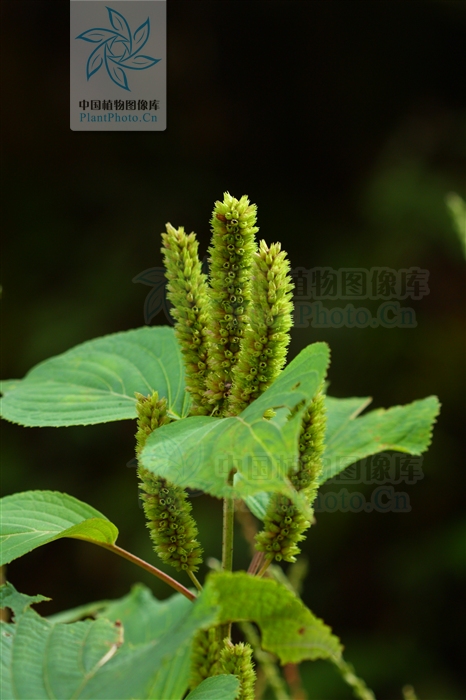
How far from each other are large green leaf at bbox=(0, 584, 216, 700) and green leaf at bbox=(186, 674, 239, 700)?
0.02 meters

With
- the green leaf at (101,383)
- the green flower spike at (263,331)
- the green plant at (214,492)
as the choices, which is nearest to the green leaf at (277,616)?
the green plant at (214,492)

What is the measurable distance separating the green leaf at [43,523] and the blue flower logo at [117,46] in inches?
33.9

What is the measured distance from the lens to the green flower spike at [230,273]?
54cm

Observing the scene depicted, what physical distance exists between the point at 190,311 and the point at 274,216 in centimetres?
205

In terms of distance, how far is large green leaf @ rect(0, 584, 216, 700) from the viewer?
403mm

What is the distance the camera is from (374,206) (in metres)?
2.53

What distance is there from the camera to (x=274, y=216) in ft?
8.43
